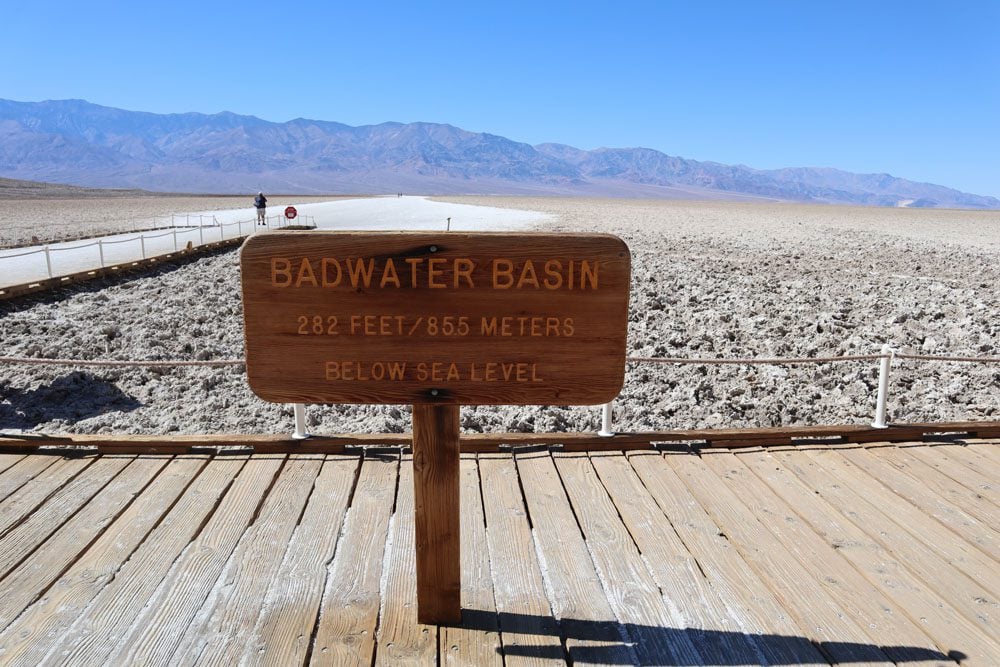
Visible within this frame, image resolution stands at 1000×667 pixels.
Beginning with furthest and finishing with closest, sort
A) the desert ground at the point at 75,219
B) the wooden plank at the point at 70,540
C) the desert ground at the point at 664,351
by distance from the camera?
1. the desert ground at the point at 75,219
2. the desert ground at the point at 664,351
3. the wooden plank at the point at 70,540

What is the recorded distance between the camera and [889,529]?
3.84 m

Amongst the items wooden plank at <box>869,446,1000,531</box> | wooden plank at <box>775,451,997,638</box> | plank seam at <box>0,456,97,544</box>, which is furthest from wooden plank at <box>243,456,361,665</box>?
wooden plank at <box>869,446,1000,531</box>

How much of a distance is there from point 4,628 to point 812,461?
→ 14.1 feet

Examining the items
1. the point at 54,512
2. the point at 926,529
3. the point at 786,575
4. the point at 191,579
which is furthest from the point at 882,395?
the point at 54,512

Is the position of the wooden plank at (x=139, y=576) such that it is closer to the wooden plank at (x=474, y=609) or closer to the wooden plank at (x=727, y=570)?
the wooden plank at (x=474, y=609)

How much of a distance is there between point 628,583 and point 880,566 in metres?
Answer: 1.18

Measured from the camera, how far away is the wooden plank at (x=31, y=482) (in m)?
3.89

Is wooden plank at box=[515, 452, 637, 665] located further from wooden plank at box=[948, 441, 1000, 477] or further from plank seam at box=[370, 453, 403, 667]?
wooden plank at box=[948, 441, 1000, 477]

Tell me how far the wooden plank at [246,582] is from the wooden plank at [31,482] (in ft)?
3.88

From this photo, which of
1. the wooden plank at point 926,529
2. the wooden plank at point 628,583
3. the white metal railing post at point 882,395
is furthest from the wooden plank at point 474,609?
the white metal railing post at point 882,395

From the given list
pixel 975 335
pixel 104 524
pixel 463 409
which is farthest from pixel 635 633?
pixel 975 335

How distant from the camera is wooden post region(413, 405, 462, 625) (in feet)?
9.39

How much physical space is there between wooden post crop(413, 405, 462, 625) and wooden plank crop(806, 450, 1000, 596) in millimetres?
2280

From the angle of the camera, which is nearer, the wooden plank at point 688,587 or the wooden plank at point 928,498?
the wooden plank at point 688,587
